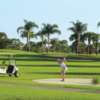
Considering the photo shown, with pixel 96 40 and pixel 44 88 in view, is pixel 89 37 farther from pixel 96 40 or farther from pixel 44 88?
pixel 44 88

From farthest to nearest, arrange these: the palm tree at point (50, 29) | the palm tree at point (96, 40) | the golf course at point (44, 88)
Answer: the palm tree at point (96, 40), the palm tree at point (50, 29), the golf course at point (44, 88)

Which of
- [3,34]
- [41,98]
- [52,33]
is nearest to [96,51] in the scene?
[52,33]

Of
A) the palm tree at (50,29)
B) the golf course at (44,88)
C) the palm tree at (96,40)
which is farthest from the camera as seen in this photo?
the palm tree at (96,40)

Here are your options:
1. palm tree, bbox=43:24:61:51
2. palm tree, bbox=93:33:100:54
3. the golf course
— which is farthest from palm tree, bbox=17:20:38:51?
the golf course

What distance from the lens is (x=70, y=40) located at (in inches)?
6344

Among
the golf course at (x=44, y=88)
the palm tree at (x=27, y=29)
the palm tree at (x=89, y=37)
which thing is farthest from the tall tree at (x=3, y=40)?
the golf course at (x=44, y=88)

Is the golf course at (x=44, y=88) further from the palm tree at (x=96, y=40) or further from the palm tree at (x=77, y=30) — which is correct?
the palm tree at (x=96, y=40)

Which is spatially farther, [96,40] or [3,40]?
[96,40]

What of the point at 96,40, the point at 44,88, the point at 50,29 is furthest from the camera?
the point at 96,40

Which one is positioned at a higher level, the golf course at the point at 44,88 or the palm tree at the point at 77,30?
the palm tree at the point at 77,30

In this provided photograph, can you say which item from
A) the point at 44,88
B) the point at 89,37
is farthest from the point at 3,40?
the point at 44,88

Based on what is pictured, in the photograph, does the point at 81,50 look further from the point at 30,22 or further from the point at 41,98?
the point at 41,98

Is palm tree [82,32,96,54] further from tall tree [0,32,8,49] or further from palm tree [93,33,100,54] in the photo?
tall tree [0,32,8,49]

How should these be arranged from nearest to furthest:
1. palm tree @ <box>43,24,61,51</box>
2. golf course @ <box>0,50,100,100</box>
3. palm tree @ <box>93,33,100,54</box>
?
golf course @ <box>0,50,100,100</box> → palm tree @ <box>43,24,61,51</box> → palm tree @ <box>93,33,100,54</box>
